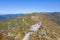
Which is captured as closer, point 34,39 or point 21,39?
point 21,39

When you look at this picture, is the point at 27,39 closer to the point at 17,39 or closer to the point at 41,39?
the point at 17,39

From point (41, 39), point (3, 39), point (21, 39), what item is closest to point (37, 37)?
point (41, 39)

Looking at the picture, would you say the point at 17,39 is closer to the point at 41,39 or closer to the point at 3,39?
the point at 3,39

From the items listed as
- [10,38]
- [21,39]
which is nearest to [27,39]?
[21,39]

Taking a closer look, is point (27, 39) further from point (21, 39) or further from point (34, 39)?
point (34, 39)

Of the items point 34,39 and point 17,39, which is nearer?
point 17,39

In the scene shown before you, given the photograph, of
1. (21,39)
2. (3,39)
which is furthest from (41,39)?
(3,39)

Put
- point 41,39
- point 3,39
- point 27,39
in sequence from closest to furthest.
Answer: point 27,39, point 3,39, point 41,39

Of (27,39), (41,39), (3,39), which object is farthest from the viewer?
(41,39)
